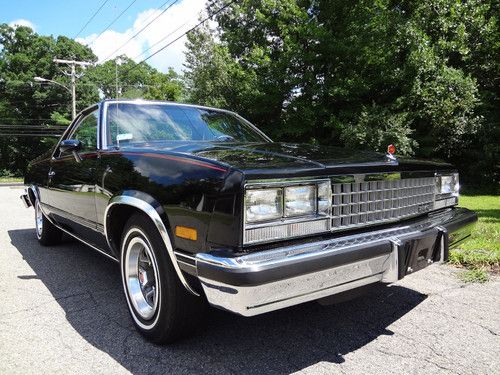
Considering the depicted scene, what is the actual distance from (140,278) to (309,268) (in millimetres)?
1342

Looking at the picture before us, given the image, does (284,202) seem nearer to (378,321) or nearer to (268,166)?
(268,166)

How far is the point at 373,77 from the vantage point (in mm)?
17250

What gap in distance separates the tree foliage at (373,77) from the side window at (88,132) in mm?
11856

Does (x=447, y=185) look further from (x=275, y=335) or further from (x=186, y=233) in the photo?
(x=186, y=233)

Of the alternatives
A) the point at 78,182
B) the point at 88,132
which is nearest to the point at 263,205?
the point at 78,182

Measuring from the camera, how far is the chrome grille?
234cm

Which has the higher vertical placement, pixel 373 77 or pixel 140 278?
pixel 373 77

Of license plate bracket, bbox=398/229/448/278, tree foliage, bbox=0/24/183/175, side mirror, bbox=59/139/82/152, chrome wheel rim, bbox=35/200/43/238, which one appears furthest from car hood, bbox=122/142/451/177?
tree foliage, bbox=0/24/183/175

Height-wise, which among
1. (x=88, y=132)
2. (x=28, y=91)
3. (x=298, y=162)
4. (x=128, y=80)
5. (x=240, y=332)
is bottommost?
(x=240, y=332)

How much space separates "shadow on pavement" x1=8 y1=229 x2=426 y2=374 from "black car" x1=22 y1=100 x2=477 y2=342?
0.54 ft

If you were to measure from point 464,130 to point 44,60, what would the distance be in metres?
43.2

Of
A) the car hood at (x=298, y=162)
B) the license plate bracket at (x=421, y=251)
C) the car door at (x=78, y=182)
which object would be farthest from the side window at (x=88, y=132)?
the license plate bracket at (x=421, y=251)

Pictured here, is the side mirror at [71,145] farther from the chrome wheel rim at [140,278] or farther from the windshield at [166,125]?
the chrome wheel rim at [140,278]

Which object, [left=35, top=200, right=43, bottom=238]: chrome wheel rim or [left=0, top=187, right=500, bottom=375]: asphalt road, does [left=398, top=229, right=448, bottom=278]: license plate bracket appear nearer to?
[left=0, top=187, right=500, bottom=375]: asphalt road
